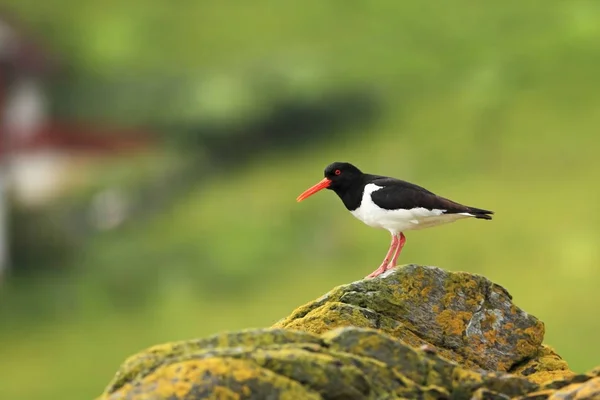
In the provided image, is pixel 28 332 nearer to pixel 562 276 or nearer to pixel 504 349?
pixel 562 276

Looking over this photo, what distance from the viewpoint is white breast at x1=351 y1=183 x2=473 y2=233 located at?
10273 mm

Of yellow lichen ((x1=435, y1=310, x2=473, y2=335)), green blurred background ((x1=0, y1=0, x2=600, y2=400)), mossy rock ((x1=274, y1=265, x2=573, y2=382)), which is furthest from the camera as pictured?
Answer: green blurred background ((x1=0, y1=0, x2=600, y2=400))

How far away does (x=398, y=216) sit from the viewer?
33.8 ft

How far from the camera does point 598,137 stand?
1934 inches

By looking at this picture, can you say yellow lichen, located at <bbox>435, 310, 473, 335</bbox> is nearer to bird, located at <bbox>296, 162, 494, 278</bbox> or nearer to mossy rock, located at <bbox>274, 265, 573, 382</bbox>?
mossy rock, located at <bbox>274, 265, 573, 382</bbox>

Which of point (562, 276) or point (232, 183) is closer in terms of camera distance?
point (562, 276)

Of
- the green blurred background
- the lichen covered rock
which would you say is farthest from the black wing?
the green blurred background

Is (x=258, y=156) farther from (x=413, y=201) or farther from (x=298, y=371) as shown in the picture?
(x=298, y=371)

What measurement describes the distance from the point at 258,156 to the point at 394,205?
45817 mm

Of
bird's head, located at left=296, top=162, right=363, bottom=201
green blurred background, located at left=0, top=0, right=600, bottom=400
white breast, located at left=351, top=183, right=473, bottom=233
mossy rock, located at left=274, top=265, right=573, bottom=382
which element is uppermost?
green blurred background, located at left=0, top=0, right=600, bottom=400

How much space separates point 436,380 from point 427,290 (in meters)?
2.07

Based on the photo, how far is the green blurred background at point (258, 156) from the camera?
43719 millimetres

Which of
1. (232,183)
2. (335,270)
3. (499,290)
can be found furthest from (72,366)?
(499,290)

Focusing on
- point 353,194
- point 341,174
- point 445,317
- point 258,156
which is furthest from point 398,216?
point 258,156
